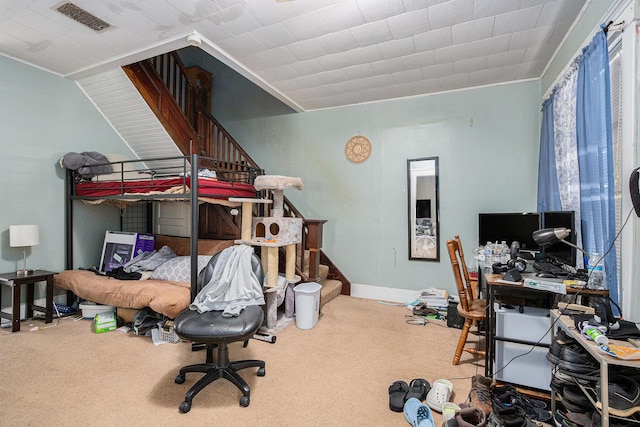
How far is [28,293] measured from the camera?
3244 millimetres

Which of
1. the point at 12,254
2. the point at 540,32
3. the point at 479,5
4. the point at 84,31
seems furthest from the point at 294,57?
the point at 12,254

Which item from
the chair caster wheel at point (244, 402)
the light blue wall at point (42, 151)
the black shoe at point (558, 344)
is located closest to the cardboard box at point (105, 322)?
the light blue wall at point (42, 151)

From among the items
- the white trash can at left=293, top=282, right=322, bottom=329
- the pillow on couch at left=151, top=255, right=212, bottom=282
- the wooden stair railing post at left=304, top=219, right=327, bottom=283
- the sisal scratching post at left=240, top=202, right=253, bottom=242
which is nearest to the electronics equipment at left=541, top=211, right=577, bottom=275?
the white trash can at left=293, top=282, right=322, bottom=329

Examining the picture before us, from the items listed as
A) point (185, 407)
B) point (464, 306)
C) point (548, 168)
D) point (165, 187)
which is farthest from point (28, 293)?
point (548, 168)

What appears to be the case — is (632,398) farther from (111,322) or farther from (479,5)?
(111,322)

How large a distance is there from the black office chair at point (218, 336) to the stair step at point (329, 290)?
167 cm

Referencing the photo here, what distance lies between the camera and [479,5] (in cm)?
231

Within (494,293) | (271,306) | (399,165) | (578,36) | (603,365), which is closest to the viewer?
(603,365)

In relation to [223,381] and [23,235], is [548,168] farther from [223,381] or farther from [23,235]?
[23,235]

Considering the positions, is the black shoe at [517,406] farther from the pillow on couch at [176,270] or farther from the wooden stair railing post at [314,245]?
the pillow on couch at [176,270]

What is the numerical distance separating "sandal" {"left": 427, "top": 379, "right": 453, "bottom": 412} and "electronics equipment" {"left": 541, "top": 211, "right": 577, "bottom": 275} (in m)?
1.24

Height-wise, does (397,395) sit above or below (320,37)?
below

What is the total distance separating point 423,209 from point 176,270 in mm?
3059

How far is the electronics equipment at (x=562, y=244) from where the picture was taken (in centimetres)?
215
